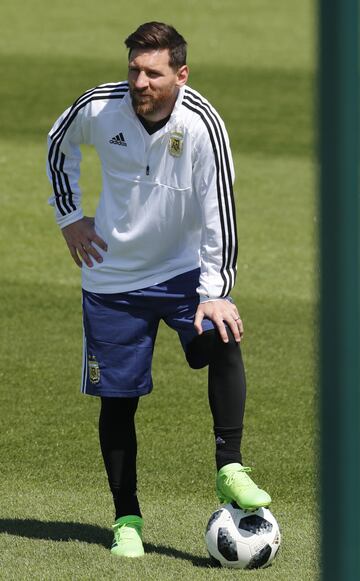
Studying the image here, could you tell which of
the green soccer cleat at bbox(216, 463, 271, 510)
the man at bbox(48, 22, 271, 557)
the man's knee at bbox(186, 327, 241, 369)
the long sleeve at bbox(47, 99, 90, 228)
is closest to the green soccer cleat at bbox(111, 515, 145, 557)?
the man at bbox(48, 22, 271, 557)

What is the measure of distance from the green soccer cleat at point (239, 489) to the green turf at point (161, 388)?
292mm

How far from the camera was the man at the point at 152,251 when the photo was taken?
16.5 feet

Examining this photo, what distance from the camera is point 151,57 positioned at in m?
4.99

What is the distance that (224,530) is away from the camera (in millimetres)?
5055

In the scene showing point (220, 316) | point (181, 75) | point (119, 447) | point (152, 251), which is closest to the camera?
point (220, 316)

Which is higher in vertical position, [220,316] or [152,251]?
[152,251]

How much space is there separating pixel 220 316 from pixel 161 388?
10.3ft

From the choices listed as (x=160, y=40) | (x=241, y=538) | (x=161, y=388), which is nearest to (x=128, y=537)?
(x=241, y=538)

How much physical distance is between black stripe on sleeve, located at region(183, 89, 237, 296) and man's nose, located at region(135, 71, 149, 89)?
0.72ft

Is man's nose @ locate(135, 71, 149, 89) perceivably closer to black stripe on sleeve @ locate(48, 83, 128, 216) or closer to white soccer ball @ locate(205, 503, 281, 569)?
black stripe on sleeve @ locate(48, 83, 128, 216)

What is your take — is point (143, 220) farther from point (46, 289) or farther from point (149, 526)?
point (46, 289)

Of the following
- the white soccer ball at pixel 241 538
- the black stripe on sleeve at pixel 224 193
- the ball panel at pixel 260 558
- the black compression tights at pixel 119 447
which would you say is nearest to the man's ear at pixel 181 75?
the black stripe on sleeve at pixel 224 193

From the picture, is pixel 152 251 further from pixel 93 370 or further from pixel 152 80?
pixel 152 80

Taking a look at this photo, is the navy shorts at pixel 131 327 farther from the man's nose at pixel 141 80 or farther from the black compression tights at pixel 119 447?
the man's nose at pixel 141 80
